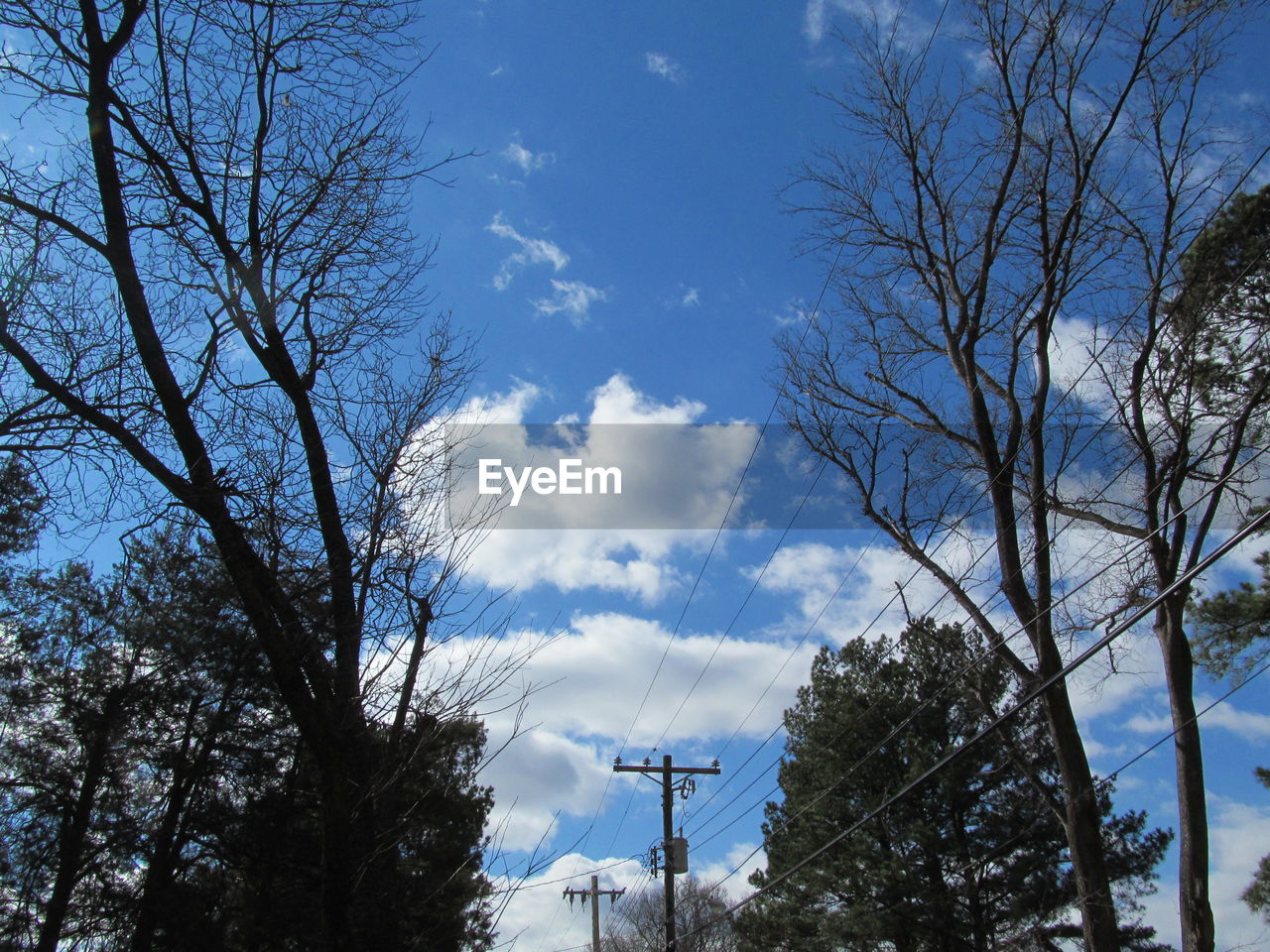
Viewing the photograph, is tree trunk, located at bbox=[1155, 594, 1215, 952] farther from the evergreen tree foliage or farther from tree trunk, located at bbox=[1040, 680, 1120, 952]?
the evergreen tree foliage

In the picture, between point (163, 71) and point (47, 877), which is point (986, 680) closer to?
point (47, 877)

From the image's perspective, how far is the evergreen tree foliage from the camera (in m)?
19.3

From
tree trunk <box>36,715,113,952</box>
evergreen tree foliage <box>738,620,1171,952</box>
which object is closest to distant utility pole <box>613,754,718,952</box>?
evergreen tree foliage <box>738,620,1171,952</box>

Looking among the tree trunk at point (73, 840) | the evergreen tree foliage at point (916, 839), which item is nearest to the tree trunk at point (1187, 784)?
the evergreen tree foliage at point (916, 839)

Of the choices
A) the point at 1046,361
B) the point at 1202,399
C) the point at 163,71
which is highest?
the point at 1046,361

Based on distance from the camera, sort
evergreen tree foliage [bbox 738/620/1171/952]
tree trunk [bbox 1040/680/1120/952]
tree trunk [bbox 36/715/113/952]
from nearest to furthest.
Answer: tree trunk [bbox 36/715/113/952]
tree trunk [bbox 1040/680/1120/952]
evergreen tree foliage [bbox 738/620/1171/952]

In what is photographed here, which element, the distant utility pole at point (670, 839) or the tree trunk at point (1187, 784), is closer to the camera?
the tree trunk at point (1187, 784)

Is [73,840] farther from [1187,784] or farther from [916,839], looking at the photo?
[916,839]

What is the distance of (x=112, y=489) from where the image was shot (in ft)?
15.7

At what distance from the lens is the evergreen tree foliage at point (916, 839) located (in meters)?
19.3

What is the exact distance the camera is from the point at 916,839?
786 inches

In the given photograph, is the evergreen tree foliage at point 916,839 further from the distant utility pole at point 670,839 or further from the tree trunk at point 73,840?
the tree trunk at point 73,840

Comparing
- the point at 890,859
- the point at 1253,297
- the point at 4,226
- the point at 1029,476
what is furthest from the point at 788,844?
the point at 4,226

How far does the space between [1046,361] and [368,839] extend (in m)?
9.65
